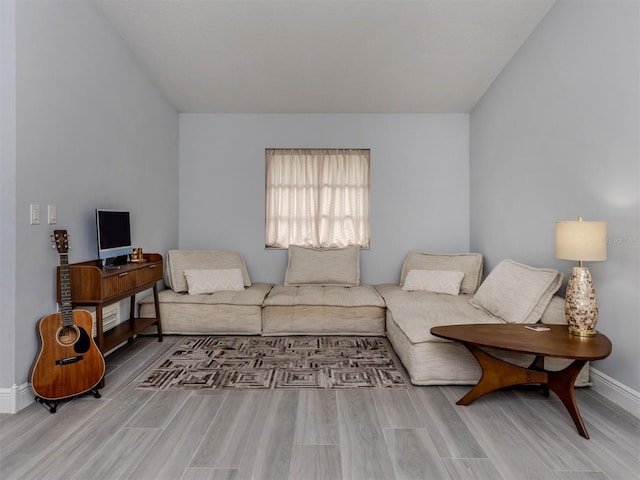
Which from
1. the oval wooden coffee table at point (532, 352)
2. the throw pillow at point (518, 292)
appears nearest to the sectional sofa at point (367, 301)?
the throw pillow at point (518, 292)

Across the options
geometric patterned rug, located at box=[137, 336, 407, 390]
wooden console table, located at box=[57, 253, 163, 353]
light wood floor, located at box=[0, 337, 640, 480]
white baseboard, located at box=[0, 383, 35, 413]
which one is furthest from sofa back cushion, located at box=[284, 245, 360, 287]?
white baseboard, located at box=[0, 383, 35, 413]

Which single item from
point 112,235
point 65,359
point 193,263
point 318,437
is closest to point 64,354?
point 65,359

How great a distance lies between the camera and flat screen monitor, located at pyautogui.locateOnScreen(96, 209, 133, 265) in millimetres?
2848

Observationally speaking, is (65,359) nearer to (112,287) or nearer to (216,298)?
(112,287)

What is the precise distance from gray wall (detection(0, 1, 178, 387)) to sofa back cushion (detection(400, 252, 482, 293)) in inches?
119

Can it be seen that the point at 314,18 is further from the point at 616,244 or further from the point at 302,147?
the point at 616,244

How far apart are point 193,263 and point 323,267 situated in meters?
1.51

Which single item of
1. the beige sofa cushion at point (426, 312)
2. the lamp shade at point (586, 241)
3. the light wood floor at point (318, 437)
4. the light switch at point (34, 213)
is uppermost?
the light switch at point (34, 213)

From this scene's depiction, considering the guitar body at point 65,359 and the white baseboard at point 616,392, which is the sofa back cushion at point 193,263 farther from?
the white baseboard at point 616,392

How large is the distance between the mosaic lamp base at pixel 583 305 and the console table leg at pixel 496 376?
366 mm

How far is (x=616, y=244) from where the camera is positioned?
7.55ft

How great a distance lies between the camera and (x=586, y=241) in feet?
6.98

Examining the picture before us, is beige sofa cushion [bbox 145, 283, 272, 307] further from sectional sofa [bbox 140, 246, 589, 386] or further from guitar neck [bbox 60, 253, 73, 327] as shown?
guitar neck [bbox 60, 253, 73, 327]

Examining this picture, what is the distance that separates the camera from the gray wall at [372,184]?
190 inches
